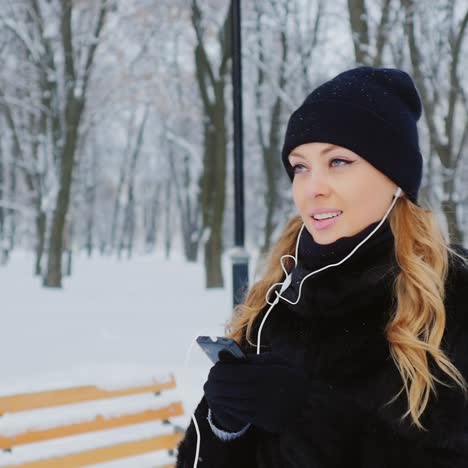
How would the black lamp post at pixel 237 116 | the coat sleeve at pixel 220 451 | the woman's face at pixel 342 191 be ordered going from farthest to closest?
1. the black lamp post at pixel 237 116
2. the coat sleeve at pixel 220 451
3. the woman's face at pixel 342 191

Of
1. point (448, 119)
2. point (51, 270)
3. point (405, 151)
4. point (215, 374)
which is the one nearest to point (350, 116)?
point (405, 151)

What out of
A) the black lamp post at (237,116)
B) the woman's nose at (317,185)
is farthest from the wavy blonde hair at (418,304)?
the black lamp post at (237,116)

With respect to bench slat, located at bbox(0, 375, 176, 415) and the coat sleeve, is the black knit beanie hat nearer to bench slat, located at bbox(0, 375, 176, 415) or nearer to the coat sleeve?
the coat sleeve

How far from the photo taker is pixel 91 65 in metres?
14.2

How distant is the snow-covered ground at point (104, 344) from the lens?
3682 mm

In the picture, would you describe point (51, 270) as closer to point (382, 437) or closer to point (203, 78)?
point (203, 78)

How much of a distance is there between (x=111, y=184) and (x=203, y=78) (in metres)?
27.3

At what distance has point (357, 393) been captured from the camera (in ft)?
5.57

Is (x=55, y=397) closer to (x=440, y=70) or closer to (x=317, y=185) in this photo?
(x=317, y=185)

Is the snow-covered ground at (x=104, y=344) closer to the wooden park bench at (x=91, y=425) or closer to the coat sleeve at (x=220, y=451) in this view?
the wooden park bench at (x=91, y=425)

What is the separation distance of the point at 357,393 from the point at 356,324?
0.71ft

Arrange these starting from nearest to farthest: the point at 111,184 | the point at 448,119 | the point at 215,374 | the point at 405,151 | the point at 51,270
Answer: the point at 215,374 < the point at 405,151 < the point at 448,119 < the point at 51,270 < the point at 111,184

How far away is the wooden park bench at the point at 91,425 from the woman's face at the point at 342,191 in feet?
7.97

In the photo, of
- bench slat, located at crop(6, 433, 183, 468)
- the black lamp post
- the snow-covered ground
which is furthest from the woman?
the black lamp post
